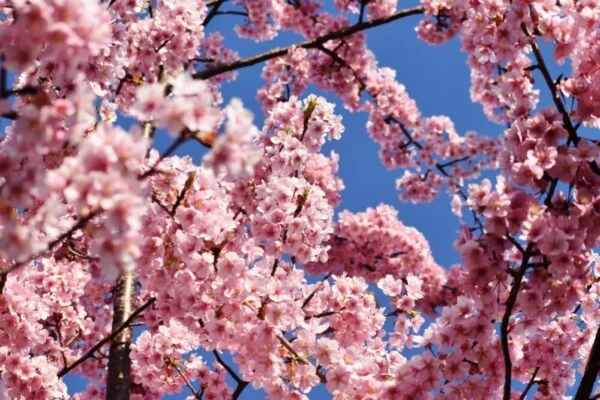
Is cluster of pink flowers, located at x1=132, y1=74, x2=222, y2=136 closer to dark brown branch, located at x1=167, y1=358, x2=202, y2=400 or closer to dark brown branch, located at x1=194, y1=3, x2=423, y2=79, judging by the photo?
dark brown branch, located at x1=167, y1=358, x2=202, y2=400

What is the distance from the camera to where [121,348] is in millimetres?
6012

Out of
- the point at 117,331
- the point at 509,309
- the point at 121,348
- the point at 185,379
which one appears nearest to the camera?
the point at 509,309

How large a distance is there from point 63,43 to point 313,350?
2800mm

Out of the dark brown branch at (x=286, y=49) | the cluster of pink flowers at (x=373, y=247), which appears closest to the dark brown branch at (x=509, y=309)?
the dark brown branch at (x=286, y=49)

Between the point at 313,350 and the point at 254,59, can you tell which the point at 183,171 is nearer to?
the point at 313,350

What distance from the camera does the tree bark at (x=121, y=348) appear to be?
5598 millimetres

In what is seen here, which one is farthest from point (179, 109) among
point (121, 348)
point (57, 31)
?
point (121, 348)

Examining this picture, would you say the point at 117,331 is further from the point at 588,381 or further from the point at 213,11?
the point at 213,11

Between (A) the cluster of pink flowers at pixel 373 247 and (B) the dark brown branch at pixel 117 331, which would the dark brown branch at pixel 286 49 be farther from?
(A) the cluster of pink flowers at pixel 373 247

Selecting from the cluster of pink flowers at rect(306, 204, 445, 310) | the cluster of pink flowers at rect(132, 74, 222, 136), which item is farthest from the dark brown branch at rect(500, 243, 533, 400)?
the cluster of pink flowers at rect(306, 204, 445, 310)

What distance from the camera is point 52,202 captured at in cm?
224

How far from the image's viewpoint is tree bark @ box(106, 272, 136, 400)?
560cm

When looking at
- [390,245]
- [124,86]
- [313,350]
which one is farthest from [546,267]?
[390,245]

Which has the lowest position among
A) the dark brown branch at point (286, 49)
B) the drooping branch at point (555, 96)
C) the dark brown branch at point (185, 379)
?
the dark brown branch at point (185, 379)
